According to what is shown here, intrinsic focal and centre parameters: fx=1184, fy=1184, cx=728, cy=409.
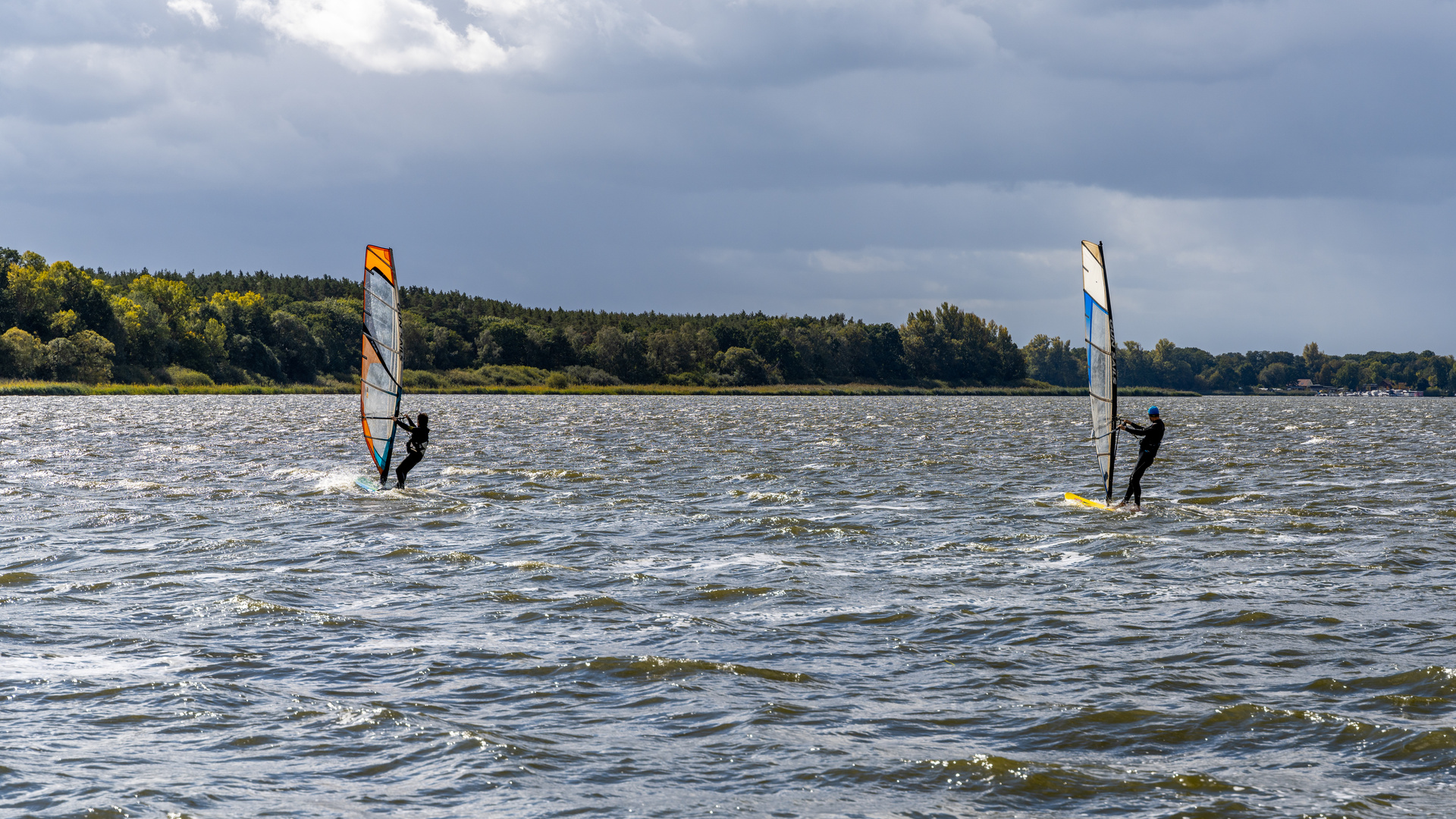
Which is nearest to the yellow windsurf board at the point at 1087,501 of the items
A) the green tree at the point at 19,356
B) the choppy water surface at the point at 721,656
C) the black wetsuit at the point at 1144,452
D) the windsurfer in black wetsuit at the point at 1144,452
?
the windsurfer in black wetsuit at the point at 1144,452

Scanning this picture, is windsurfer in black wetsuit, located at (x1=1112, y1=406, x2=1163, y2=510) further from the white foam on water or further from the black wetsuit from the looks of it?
the white foam on water

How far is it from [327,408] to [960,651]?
303ft

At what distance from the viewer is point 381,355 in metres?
27.5

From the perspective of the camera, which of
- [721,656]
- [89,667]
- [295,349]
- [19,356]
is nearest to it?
[89,667]

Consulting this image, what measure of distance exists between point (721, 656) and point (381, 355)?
17981 mm

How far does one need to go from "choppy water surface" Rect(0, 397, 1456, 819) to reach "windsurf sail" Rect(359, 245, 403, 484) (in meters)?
2.91

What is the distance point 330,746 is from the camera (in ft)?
29.1

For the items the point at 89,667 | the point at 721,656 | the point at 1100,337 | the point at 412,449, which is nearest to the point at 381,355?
the point at 412,449

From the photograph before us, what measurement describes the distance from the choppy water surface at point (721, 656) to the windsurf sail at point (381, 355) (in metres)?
2.91

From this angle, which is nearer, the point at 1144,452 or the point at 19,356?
the point at 1144,452

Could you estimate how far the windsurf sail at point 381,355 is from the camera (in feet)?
90.3

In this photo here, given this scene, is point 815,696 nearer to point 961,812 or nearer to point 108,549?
point 961,812

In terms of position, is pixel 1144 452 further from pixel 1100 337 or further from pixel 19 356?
pixel 19 356

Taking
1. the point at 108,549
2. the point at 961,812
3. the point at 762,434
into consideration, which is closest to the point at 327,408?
the point at 762,434
